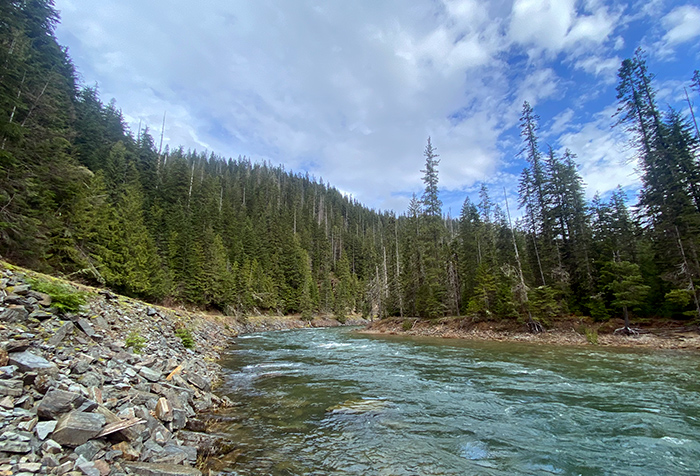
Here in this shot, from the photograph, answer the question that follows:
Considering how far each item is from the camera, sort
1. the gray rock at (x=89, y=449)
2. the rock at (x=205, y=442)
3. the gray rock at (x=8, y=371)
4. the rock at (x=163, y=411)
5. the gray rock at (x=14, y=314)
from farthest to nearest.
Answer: the gray rock at (x=14, y=314), the rock at (x=163, y=411), the rock at (x=205, y=442), the gray rock at (x=8, y=371), the gray rock at (x=89, y=449)

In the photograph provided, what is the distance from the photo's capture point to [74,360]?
19.8 feet

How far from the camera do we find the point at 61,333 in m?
6.82

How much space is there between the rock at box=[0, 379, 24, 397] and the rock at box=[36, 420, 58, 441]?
73 centimetres

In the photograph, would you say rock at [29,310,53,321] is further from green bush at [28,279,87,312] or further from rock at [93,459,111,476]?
rock at [93,459,111,476]

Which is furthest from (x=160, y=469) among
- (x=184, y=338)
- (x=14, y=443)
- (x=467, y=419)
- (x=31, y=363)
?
(x=184, y=338)

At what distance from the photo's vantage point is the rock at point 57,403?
414cm

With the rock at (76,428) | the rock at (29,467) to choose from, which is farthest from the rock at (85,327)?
the rock at (29,467)

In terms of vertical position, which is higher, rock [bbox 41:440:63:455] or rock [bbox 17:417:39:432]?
rock [bbox 17:417:39:432]

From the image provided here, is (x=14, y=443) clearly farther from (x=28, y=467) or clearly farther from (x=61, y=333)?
(x=61, y=333)

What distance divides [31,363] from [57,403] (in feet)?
4.26

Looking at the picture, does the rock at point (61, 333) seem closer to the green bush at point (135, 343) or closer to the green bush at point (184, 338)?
the green bush at point (135, 343)

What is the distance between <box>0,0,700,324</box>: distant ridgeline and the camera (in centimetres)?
1532

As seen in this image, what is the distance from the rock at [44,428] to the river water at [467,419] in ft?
7.96

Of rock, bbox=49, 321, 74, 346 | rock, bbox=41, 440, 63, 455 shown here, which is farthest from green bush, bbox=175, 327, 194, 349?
rock, bbox=41, 440, 63, 455
